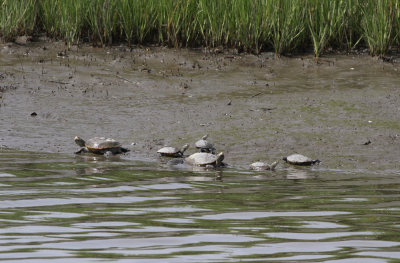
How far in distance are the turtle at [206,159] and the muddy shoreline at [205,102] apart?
377 mm

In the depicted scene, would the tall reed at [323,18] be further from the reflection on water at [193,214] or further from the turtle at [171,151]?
the reflection on water at [193,214]

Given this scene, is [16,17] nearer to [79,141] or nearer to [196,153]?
[79,141]

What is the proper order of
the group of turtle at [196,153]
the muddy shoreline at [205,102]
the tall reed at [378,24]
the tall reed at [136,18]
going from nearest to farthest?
the group of turtle at [196,153]
the muddy shoreline at [205,102]
the tall reed at [378,24]
the tall reed at [136,18]

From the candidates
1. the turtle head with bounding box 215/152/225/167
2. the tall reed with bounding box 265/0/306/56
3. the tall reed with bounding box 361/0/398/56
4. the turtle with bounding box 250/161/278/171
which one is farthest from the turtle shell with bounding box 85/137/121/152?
the tall reed with bounding box 361/0/398/56

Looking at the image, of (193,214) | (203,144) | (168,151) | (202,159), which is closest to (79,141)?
(168,151)

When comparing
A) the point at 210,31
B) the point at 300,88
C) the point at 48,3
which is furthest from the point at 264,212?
the point at 48,3

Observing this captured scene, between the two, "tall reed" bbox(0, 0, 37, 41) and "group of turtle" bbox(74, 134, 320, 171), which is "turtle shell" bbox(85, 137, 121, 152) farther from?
"tall reed" bbox(0, 0, 37, 41)

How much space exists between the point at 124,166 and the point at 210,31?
441cm

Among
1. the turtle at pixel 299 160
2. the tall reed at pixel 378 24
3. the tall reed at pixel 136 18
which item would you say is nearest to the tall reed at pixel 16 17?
the tall reed at pixel 136 18

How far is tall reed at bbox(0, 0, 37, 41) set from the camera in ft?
34.5

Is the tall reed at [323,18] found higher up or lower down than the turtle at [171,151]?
higher up

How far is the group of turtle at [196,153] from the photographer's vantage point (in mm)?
6219

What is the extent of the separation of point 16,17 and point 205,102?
3.48m

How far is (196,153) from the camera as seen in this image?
254 inches
